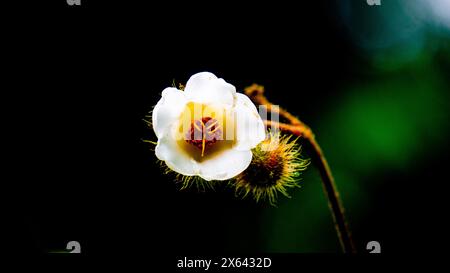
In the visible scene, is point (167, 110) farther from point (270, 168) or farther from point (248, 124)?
point (270, 168)

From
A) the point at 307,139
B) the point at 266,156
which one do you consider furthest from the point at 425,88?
the point at 266,156

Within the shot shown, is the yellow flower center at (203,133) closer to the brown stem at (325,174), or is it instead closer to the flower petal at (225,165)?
the flower petal at (225,165)

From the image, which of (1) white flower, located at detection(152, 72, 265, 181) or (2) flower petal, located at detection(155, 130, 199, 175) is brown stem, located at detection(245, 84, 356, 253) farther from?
(2) flower petal, located at detection(155, 130, 199, 175)

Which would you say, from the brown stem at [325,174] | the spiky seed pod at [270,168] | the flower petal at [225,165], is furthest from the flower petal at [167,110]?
the brown stem at [325,174]

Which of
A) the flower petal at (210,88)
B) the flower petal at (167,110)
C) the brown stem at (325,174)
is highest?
the flower petal at (210,88)

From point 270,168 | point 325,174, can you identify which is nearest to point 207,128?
point 270,168

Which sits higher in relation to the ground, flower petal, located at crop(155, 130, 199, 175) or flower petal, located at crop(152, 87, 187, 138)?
flower petal, located at crop(152, 87, 187, 138)

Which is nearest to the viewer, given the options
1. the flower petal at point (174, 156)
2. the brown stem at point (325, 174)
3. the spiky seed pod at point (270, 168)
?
the flower petal at point (174, 156)

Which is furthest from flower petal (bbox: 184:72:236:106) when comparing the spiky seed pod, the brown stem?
the brown stem
